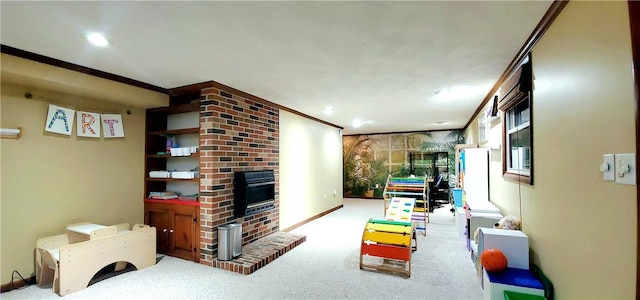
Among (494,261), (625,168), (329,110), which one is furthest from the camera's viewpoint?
(329,110)

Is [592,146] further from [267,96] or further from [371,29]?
[267,96]

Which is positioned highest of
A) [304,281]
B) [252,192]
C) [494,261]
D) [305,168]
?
[305,168]

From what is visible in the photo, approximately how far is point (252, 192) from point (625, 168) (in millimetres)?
3436

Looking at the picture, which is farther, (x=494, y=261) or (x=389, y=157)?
(x=389, y=157)

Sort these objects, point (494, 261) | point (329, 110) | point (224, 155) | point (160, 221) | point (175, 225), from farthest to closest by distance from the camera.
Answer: point (329, 110), point (160, 221), point (175, 225), point (224, 155), point (494, 261)

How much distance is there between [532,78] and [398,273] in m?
2.29

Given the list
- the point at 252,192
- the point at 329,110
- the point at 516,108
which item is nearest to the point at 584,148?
the point at 516,108

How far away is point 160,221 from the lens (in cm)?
379

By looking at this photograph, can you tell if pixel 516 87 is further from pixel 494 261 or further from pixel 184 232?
pixel 184 232

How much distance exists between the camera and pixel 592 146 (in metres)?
1.38

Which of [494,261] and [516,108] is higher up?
[516,108]

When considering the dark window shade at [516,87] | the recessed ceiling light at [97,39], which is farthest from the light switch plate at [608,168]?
the recessed ceiling light at [97,39]

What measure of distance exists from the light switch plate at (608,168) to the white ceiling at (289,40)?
103 centimetres

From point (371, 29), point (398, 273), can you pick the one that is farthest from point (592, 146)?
point (398, 273)
